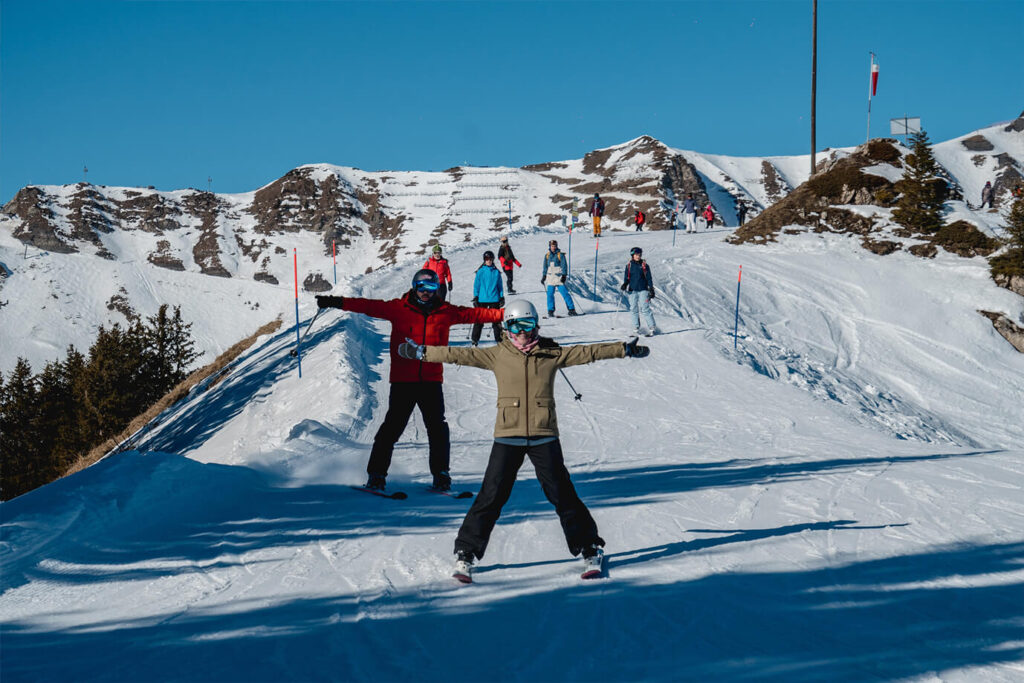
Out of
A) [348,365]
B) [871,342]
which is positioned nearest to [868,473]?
[348,365]

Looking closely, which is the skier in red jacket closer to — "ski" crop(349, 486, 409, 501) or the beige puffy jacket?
"ski" crop(349, 486, 409, 501)

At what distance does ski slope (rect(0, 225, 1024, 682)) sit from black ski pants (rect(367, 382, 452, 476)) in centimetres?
39

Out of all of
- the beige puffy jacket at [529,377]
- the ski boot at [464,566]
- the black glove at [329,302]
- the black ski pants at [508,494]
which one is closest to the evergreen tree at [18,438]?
the black glove at [329,302]

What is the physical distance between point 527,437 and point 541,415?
0.18 m

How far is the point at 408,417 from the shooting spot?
7.21 metres

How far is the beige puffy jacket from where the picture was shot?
17.1 ft

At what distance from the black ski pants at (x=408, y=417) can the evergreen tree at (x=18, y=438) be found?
3373 centimetres

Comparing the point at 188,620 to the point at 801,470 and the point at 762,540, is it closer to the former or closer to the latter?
the point at 762,540

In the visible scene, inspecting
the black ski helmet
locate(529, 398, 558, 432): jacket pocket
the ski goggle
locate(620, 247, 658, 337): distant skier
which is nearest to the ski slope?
locate(529, 398, 558, 432): jacket pocket

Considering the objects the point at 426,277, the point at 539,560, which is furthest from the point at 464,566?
the point at 426,277

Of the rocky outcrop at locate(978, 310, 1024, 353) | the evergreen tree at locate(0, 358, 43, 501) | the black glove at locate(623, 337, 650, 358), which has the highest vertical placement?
the black glove at locate(623, 337, 650, 358)

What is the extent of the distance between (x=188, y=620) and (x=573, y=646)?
7.77ft

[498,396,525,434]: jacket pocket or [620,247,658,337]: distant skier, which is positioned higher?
[620,247,658,337]: distant skier

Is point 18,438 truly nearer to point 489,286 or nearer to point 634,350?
point 489,286
